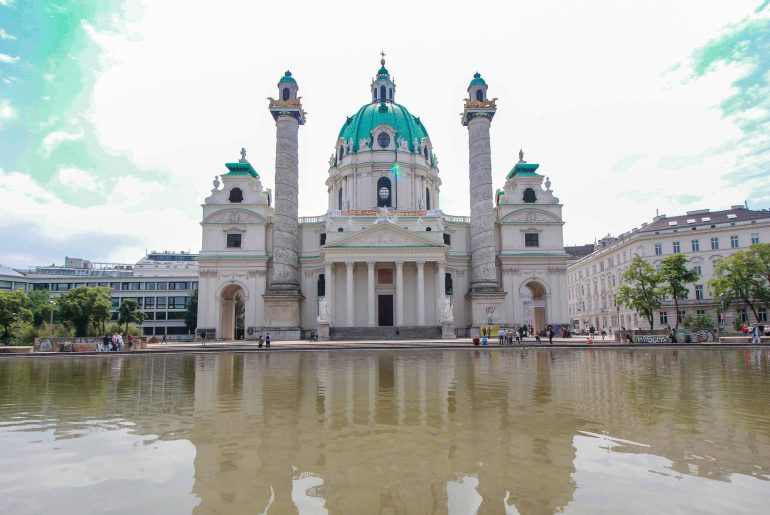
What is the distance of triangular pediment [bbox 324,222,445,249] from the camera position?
5197 centimetres

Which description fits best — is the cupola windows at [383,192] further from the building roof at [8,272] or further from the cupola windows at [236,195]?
the building roof at [8,272]

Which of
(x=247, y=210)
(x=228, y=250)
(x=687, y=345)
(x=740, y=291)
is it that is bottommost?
(x=687, y=345)

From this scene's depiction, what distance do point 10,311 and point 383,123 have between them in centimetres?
4570

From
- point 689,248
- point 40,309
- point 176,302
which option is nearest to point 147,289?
point 176,302

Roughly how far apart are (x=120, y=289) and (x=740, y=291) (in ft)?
304

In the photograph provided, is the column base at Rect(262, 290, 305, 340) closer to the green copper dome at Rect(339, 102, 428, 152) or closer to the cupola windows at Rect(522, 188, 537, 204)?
the green copper dome at Rect(339, 102, 428, 152)

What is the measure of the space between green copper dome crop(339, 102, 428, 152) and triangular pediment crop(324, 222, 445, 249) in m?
16.6

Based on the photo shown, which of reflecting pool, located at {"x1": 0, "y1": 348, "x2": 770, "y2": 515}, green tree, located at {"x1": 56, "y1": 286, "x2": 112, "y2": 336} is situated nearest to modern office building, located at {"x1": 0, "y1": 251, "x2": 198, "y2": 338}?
green tree, located at {"x1": 56, "y1": 286, "x2": 112, "y2": 336}

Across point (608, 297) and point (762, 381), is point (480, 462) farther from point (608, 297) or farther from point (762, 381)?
point (608, 297)

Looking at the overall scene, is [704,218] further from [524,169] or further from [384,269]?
[384,269]

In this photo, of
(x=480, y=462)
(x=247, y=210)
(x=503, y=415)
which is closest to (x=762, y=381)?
(x=503, y=415)

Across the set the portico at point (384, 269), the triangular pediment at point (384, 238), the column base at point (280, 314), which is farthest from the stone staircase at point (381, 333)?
the triangular pediment at point (384, 238)

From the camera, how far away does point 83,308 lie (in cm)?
5644

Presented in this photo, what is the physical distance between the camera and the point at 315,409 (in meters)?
9.97
